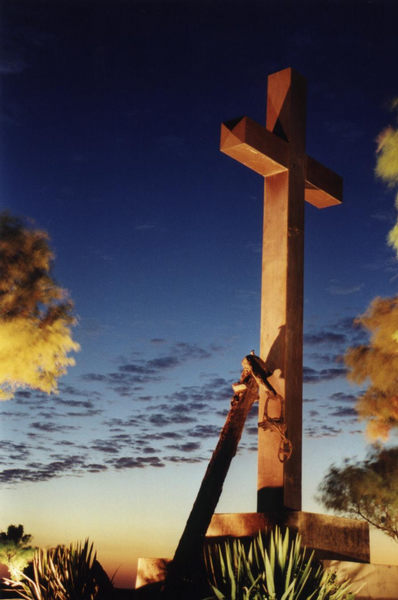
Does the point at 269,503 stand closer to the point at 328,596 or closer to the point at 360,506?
the point at 328,596

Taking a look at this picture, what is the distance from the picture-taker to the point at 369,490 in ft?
59.8

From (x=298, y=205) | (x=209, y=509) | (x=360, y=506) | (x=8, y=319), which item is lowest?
(x=209, y=509)

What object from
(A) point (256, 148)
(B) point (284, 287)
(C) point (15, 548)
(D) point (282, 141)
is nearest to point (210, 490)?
(B) point (284, 287)

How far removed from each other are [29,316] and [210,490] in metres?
8.92

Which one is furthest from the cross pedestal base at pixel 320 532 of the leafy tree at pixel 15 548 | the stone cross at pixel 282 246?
the leafy tree at pixel 15 548

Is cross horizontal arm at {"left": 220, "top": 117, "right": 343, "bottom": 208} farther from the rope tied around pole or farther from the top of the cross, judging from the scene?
the rope tied around pole

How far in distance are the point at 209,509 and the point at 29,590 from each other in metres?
1.52

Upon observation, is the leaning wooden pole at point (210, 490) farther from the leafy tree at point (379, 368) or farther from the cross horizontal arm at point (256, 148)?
the leafy tree at point (379, 368)

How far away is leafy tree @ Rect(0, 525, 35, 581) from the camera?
941 centimetres

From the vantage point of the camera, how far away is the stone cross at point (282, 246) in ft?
20.8

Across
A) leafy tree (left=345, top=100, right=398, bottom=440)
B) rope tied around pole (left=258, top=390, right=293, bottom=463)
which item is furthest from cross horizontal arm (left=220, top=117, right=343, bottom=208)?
leafy tree (left=345, top=100, right=398, bottom=440)

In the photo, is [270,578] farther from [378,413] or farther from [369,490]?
[369,490]

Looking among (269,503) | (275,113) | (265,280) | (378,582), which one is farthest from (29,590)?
(275,113)

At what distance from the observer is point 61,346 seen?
14.1 metres
